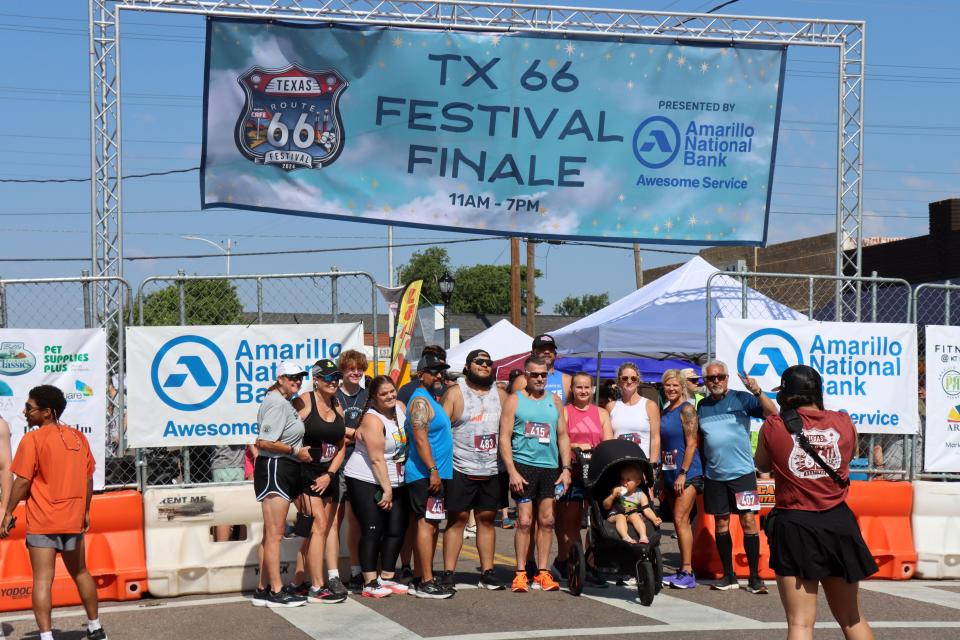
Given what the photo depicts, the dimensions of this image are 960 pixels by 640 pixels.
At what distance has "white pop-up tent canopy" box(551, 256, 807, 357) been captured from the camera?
16.5 meters

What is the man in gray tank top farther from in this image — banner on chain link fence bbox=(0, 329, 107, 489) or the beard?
banner on chain link fence bbox=(0, 329, 107, 489)

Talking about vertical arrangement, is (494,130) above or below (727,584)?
above

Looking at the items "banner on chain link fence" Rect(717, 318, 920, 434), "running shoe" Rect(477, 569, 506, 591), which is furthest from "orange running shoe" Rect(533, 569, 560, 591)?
"banner on chain link fence" Rect(717, 318, 920, 434)

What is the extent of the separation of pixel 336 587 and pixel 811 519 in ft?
14.5

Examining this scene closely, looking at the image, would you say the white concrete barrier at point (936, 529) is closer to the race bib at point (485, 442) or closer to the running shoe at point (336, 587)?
the race bib at point (485, 442)

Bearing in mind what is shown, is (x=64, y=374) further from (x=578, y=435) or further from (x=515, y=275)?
(x=515, y=275)

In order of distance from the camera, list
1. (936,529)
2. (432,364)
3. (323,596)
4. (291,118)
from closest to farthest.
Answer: (323,596)
(432,364)
(936,529)
(291,118)

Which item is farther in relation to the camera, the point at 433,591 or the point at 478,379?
the point at 478,379

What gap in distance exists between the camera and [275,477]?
29.9ft

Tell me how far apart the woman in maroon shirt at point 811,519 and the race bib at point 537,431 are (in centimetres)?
351

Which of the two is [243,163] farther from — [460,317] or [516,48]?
[460,317]

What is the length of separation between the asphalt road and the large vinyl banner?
487cm

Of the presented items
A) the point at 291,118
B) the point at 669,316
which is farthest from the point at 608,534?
the point at 669,316

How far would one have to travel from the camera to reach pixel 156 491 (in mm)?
10023
